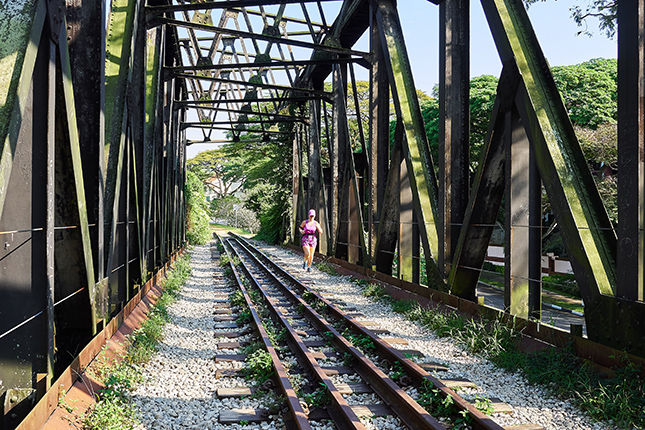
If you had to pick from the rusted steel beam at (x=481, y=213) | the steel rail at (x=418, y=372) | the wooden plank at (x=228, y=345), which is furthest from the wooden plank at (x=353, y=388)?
the rusted steel beam at (x=481, y=213)

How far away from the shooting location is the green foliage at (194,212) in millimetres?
28847

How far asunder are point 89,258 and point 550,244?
822 inches

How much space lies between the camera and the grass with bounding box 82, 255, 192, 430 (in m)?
3.57

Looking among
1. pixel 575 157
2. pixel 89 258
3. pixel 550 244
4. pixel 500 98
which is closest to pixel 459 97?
pixel 500 98

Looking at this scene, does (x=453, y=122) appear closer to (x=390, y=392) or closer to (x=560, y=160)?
(x=560, y=160)

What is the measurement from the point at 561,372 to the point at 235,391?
295 cm

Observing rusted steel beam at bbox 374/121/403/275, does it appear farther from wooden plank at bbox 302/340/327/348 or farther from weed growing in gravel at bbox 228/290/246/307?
wooden plank at bbox 302/340/327/348

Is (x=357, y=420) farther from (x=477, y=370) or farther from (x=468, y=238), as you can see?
(x=468, y=238)

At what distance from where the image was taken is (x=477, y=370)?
16.5 ft

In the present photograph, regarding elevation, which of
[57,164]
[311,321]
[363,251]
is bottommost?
[311,321]

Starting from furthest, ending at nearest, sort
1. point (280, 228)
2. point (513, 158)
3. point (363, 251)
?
point (280, 228)
point (363, 251)
point (513, 158)

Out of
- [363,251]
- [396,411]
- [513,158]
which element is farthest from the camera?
[363,251]

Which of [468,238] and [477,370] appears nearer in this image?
[477,370]

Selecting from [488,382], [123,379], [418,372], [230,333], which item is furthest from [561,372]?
[230,333]
